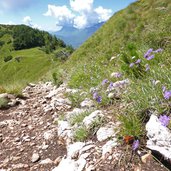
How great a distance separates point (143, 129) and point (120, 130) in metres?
0.29

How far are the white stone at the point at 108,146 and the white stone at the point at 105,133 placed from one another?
0.18 m

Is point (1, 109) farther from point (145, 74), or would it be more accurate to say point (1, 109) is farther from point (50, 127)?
point (145, 74)

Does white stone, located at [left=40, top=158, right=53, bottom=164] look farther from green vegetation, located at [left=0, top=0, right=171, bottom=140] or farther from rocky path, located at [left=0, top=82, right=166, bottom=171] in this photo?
green vegetation, located at [left=0, top=0, right=171, bottom=140]

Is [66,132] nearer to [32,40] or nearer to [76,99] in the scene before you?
[76,99]

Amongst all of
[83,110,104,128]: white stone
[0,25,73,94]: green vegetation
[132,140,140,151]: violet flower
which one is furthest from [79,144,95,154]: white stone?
[0,25,73,94]: green vegetation

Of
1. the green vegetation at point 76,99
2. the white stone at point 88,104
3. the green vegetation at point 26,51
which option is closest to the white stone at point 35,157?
the white stone at point 88,104

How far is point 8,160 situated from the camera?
488 centimetres

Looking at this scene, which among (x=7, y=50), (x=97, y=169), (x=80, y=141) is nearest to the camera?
(x=97, y=169)

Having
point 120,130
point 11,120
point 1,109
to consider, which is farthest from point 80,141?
point 1,109

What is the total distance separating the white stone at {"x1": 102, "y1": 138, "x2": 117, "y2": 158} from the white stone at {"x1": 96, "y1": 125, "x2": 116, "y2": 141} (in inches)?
7.2

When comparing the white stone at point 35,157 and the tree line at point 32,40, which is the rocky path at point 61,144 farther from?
the tree line at point 32,40

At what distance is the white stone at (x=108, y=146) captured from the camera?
11.1ft

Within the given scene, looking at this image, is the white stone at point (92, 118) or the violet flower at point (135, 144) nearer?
the violet flower at point (135, 144)

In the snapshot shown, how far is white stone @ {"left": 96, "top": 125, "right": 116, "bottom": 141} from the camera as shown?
149 inches
